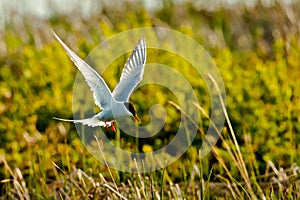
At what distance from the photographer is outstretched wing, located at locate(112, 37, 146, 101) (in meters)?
Result: 2.36

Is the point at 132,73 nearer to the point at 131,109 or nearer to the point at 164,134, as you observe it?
the point at 131,109

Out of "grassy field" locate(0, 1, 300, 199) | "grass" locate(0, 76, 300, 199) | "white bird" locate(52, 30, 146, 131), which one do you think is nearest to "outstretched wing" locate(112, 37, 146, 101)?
A: "white bird" locate(52, 30, 146, 131)

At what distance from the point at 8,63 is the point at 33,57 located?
0.80m

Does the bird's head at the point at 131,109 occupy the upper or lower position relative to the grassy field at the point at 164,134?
upper

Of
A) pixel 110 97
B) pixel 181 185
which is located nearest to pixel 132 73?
pixel 110 97

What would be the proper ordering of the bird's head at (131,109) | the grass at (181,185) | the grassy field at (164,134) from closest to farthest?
the bird's head at (131,109) → the grass at (181,185) → the grassy field at (164,134)

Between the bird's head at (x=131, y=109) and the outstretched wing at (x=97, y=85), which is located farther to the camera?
the bird's head at (x=131, y=109)

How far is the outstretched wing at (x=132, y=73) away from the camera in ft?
7.75

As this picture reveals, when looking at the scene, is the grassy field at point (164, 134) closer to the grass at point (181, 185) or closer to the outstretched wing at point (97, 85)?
the grass at point (181, 185)

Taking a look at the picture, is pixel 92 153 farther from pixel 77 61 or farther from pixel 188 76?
pixel 77 61

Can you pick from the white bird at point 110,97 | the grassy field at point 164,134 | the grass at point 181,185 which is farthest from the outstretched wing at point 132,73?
the grassy field at point 164,134

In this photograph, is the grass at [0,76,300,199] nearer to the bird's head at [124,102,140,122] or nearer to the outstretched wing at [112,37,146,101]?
the outstretched wing at [112,37,146,101]

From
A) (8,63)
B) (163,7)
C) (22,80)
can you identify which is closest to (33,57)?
(22,80)

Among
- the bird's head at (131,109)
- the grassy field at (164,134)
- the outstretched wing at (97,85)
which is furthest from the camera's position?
the grassy field at (164,134)
